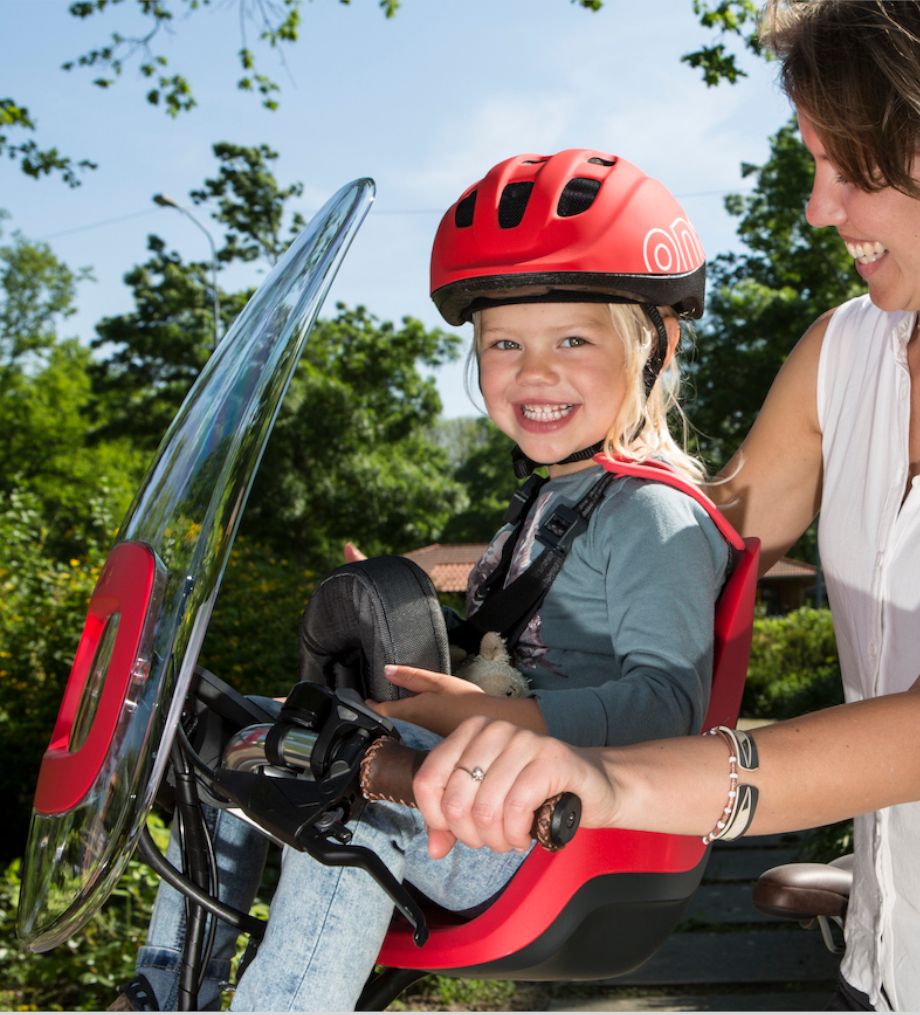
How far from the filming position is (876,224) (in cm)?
177

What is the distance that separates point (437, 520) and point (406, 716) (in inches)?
1123

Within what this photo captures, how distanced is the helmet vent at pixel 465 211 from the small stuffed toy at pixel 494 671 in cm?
82

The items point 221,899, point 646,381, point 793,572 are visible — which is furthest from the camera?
point 793,572

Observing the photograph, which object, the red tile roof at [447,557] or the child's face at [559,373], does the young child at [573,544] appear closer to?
the child's face at [559,373]

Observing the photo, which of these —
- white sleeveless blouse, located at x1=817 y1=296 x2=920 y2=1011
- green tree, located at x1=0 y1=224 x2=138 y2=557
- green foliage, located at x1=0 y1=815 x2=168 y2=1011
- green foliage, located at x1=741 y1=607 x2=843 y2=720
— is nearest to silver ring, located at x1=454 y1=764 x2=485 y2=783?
white sleeveless blouse, located at x1=817 y1=296 x2=920 y2=1011

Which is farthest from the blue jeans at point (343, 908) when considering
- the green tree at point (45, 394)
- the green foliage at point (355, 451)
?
the green tree at point (45, 394)

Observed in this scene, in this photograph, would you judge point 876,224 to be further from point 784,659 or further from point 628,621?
point 784,659

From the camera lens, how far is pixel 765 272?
25.6m

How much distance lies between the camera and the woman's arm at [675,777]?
102 cm

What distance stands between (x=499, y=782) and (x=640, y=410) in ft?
4.84

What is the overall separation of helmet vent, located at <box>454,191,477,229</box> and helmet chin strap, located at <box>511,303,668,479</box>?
39 centimetres

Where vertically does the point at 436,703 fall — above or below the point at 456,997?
above

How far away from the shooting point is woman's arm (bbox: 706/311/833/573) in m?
2.30

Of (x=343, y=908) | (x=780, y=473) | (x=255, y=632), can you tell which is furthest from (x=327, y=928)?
(x=255, y=632)
